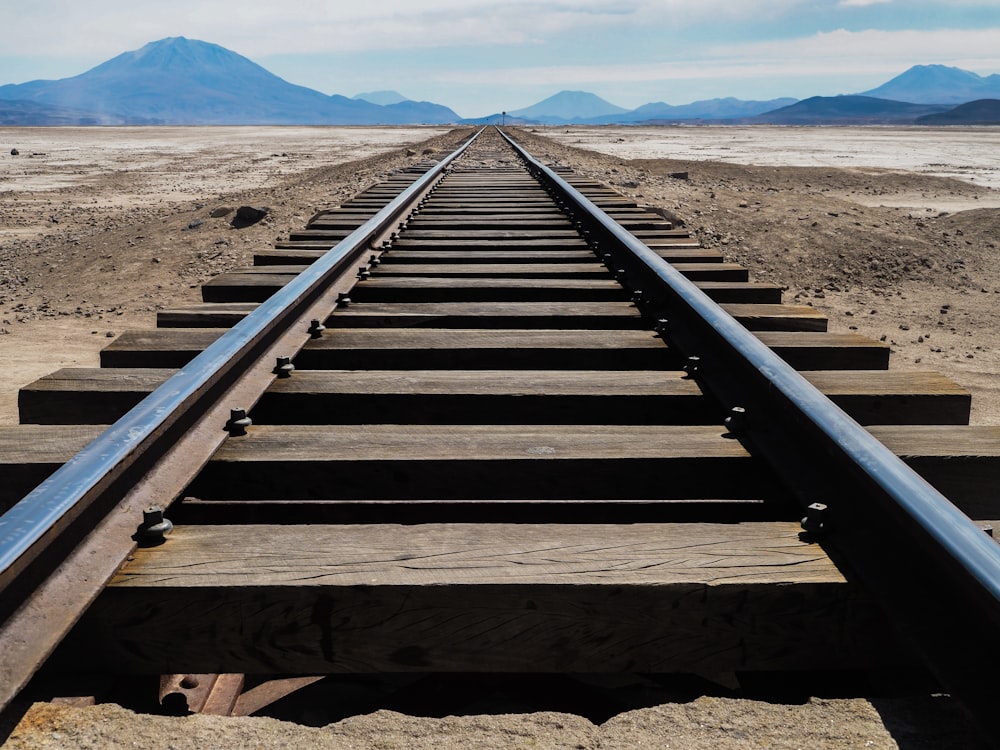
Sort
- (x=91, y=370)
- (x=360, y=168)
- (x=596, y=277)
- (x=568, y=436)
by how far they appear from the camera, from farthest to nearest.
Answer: (x=360, y=168) → (x=596, y=277) → (x=91, y=370) → (x=568, y=436)

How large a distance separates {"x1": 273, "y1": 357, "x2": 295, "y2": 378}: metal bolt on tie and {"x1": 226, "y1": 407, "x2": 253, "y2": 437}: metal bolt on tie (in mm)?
503

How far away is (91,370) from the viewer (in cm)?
277

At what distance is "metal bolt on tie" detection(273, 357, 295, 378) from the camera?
288cm

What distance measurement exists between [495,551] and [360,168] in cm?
1647

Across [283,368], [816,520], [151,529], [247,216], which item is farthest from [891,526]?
[247,216]

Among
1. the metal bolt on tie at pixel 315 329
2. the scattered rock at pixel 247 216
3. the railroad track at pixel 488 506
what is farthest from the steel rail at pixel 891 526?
the scattered rock at pixel 247 216

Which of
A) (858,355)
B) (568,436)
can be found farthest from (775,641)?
(858,355)

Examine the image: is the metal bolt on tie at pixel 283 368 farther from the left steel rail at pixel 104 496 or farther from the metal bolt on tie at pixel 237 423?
the metal bolt on tie at pixel 237 423

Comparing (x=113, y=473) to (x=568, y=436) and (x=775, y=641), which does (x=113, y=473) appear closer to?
(x=568, y=436)

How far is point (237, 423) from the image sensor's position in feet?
7.77

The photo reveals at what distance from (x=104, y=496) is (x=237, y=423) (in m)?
0.60

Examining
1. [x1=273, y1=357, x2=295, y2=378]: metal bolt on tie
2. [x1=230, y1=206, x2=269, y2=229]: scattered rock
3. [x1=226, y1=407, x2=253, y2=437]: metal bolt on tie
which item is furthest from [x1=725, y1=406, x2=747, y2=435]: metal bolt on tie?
[x1=230, y1=206, x2=269, y2=229]: scattered rock

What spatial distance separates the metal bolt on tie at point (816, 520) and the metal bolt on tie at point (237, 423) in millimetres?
1433

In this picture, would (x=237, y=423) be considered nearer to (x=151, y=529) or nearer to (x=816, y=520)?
(x=151, y=529)
